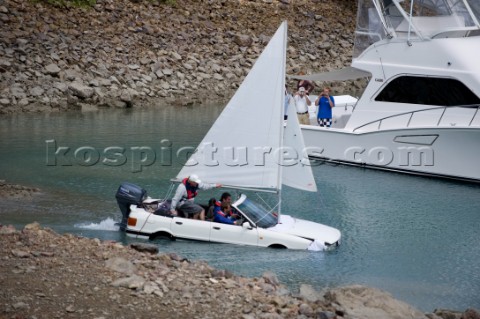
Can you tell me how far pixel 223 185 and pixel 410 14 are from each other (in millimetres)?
11521

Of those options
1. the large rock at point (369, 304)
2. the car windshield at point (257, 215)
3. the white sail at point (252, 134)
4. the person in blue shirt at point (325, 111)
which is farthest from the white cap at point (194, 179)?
the person in blue shirt at point (325, 111)

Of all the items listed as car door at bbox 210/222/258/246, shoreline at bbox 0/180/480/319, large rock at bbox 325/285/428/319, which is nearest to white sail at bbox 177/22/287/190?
car door at bbox 210/222/258/246

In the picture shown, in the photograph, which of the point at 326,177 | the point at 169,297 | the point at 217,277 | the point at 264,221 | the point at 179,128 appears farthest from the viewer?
the point at 179,128

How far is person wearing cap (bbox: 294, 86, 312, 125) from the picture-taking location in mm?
32000

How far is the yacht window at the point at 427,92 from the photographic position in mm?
27781

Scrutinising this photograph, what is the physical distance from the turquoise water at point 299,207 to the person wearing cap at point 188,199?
724 millimetres

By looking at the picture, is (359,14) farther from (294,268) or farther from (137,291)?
(137,291)

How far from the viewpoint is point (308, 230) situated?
2084cm

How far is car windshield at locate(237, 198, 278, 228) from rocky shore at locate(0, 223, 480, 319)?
3.14 meters

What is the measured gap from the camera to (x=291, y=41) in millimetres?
48906

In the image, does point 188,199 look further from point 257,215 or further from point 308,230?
point 308,230

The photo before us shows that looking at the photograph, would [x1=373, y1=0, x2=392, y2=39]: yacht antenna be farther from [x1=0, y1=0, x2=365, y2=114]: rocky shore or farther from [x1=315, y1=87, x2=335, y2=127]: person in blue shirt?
[x1=0, y1=0, x2=365, y2=114]: rocky shore

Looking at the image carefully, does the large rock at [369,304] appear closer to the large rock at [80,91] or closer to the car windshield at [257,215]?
the car windshield at [257,215]

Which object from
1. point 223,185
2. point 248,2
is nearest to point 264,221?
point 223,185
